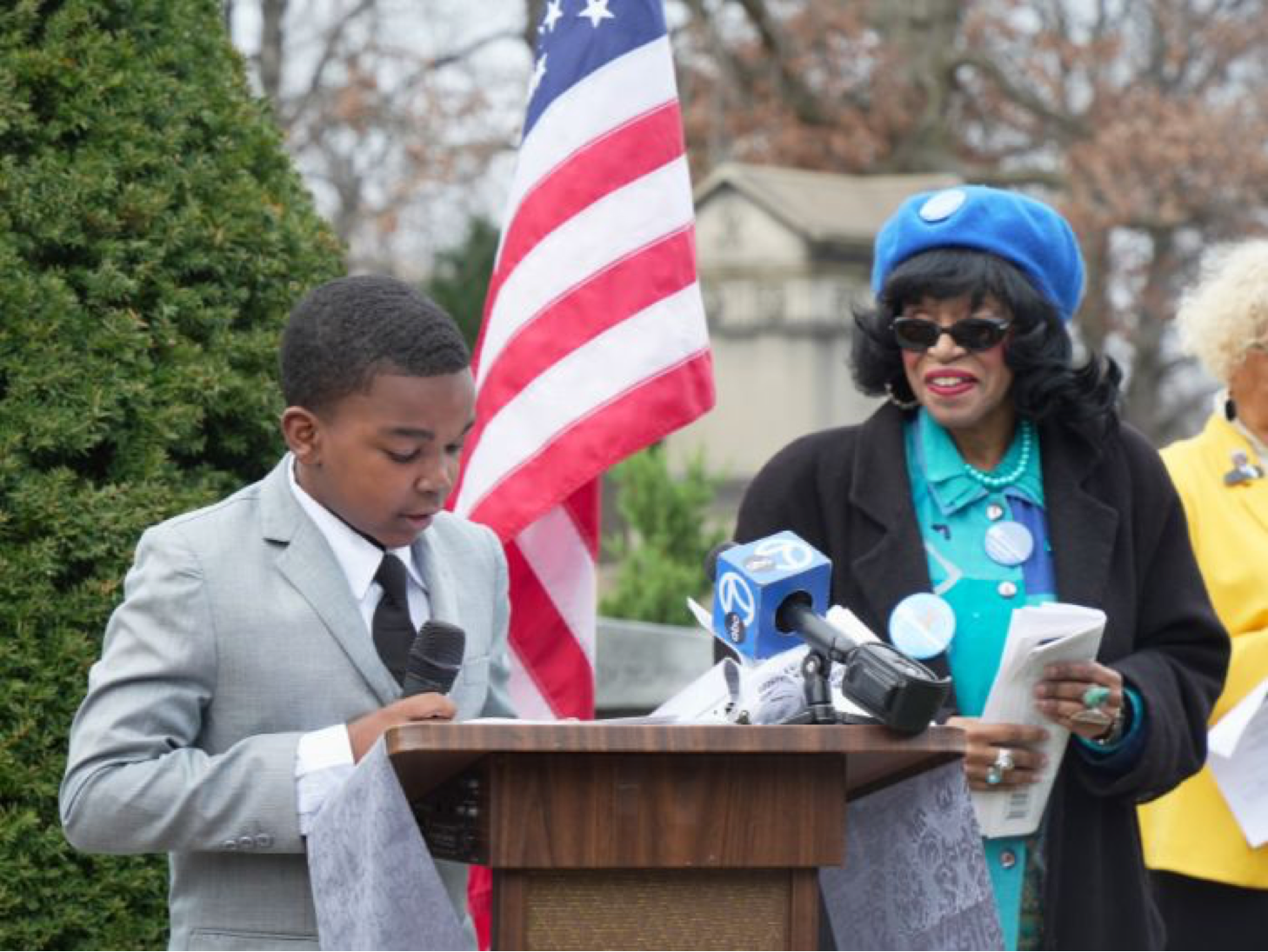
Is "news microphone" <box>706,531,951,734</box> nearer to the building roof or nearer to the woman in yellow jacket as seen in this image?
the woman in yellow jacket

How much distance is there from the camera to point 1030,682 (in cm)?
360

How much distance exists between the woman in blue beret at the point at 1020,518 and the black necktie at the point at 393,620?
0.99 meters

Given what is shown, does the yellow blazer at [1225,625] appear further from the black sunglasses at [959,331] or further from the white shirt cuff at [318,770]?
the white shirt cuff at [318,770]

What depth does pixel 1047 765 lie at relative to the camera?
3707 mm

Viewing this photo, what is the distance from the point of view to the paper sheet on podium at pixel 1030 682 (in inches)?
136

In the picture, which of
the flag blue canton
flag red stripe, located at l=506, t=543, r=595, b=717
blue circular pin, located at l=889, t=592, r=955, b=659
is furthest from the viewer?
the flag blue canton

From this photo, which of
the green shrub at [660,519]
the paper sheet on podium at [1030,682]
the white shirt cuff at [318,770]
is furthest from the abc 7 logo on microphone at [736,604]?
the green shrub at [660,519]

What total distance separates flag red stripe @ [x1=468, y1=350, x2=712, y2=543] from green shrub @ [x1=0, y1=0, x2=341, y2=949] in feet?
2.22

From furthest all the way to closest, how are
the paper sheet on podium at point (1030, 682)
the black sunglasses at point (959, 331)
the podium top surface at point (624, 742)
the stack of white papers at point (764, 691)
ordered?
the black sunglasses at point (959, 331)
the paper sheet on podium at point (1030, 682)
the stack of white papers at point (764, 691)
the podium top surface at point (624, 742)

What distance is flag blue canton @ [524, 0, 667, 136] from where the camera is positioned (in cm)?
489

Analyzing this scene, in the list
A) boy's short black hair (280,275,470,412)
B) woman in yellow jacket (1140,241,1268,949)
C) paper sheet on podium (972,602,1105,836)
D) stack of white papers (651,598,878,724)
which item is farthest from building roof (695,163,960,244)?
stack of white papers (651,598,878,724)

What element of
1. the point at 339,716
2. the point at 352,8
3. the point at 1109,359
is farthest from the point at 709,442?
the point at 339,716

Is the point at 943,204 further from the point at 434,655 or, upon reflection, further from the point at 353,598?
the point at 434,655

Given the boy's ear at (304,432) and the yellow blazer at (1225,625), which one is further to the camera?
the yellow blazer at (1225,625)
